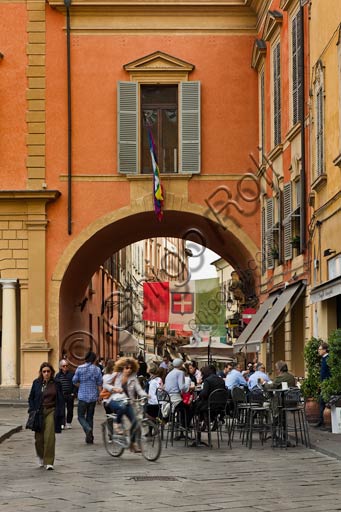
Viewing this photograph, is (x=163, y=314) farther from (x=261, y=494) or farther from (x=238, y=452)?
(x=261, y=494)

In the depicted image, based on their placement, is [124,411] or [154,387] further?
[154,387]

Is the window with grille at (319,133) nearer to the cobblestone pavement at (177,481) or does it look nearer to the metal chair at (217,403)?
the metal chair at (217,403)

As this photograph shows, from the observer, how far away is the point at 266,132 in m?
33.5

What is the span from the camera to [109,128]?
35156 mm

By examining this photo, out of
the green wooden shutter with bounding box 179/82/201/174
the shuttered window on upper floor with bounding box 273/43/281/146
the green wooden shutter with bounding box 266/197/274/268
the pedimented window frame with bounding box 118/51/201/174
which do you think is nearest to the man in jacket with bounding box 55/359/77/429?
the green wooden shutter with bounding box 266/197/274/268

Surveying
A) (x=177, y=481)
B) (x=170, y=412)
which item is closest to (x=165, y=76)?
(x=170, y=412)

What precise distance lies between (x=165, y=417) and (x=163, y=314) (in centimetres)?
2353

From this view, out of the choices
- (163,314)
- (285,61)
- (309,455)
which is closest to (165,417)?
(309,455)

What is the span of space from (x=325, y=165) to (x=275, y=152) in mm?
7292

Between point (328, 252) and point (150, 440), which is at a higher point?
point (328, 252)

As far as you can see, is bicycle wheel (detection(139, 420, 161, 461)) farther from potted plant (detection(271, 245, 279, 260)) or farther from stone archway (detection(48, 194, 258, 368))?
stone archway (detection(48, 194, 258, 368))

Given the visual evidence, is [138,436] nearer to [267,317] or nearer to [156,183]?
[267,317]

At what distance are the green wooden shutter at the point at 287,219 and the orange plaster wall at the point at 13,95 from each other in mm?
8835

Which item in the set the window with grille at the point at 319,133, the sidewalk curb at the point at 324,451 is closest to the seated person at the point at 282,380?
the sidewalk curb at the point at 324,451
